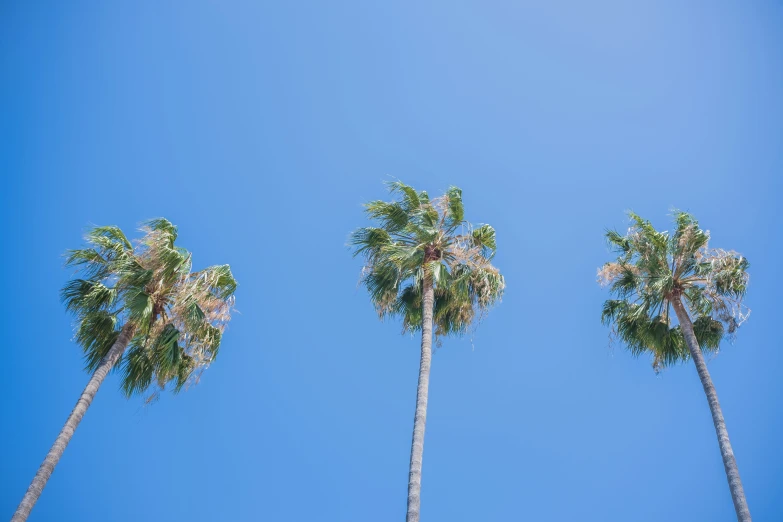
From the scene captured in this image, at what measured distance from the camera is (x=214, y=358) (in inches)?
695

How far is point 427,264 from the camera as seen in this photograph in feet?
58.7

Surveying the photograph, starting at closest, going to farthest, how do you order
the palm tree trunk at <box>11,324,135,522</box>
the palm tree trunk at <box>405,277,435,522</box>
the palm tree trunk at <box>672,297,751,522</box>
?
the palm tree trunk at <box>11,324,135,522</box>
the palm tree trunk at <box>405,277,435,522</box>
the palm tree trunk at <box>672,297,751,522</box>

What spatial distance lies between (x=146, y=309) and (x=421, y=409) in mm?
7176

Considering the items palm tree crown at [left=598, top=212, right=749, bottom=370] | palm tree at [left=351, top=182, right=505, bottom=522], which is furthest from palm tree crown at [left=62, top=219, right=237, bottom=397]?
palm tree crown at [left=598, top=212, right=749, bottom=370]

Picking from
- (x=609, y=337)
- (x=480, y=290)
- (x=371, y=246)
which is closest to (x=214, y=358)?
(x=371, y=246)

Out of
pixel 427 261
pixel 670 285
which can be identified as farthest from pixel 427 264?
pixel 670 285

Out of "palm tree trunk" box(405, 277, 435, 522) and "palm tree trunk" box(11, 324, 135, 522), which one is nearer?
→ "palm tree trunk" box(11, 324, 135, 522)

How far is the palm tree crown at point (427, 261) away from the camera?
717 inches

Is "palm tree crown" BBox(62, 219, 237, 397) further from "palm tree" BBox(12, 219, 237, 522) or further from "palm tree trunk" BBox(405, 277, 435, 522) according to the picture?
"palm tree trunk" BBox(405, 277, 435, 522)

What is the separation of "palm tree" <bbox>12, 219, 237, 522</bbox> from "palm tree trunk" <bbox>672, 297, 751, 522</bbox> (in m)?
12.9

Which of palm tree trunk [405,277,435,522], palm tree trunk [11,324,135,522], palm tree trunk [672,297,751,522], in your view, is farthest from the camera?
palm tree trunk [672,297,751,522]

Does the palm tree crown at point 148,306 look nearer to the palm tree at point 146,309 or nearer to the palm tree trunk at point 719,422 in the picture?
the palm tree at point 146,309

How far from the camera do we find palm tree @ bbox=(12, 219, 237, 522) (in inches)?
640

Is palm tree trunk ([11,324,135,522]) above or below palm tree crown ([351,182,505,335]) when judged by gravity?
below
